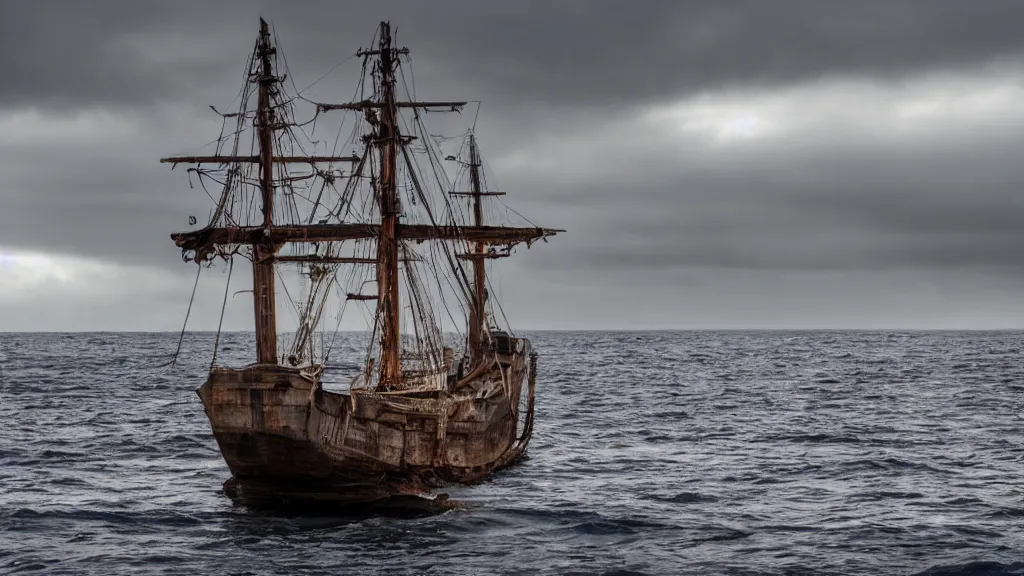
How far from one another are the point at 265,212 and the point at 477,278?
19614 mm

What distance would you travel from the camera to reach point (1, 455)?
39188 mm

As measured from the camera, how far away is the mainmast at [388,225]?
34188mm

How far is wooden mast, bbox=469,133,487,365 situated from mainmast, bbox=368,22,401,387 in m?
10.7

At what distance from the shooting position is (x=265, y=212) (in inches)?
1249

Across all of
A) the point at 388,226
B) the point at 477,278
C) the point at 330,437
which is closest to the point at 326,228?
the point at 388,226

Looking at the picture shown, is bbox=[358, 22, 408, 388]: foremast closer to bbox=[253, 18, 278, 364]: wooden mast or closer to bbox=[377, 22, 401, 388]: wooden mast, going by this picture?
bbox=[377, 22, 401, 388]: wooden mast

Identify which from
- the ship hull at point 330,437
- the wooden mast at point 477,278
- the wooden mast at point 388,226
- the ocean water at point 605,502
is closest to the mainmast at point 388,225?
the wooden mast at point 388,226

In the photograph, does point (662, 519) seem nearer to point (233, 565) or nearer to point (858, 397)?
point (233, 565)

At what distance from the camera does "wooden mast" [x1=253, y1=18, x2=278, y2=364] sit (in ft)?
99.8

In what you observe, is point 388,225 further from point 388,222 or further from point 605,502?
point 605,502

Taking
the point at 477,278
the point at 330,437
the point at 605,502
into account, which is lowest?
the point at 605,502

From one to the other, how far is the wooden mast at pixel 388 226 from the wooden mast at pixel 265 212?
395 centimetres

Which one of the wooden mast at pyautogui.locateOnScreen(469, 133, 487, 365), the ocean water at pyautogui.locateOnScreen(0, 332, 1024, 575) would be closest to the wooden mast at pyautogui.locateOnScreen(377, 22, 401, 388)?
the ocean water at pyautogui.locateOnScreen(0, 332, 1024, 575)

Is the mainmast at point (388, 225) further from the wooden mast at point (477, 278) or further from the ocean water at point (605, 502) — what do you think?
the wooden mast at point (477, 278)
